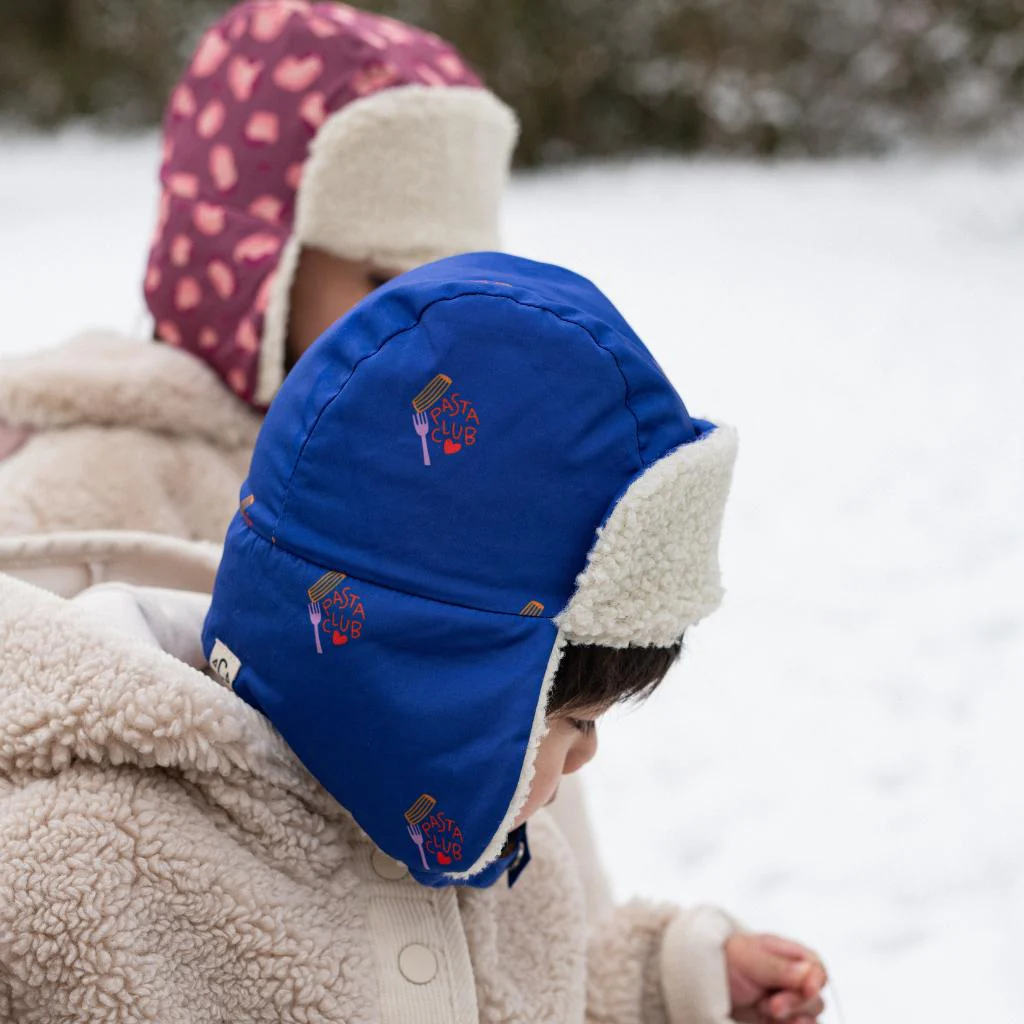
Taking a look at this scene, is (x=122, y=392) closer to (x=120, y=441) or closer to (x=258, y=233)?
(x=120, y=441)

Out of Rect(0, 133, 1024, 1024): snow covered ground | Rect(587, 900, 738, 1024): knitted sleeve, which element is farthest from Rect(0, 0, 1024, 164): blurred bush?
Rect(587, 900, 738, 1024): knitted sleeve

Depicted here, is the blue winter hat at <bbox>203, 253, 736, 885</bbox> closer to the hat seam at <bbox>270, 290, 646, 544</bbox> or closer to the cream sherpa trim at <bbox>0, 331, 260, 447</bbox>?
the hat seam at <bbox>270, 290, 646, 544</bbox>

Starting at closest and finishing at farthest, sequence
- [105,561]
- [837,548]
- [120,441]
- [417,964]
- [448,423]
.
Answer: [448,423] < [417,964] < [105,561] < [120,441] < [837,548]

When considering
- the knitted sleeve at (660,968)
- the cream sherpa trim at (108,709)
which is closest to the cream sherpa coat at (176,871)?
the cream sherpa trim at (108,709)

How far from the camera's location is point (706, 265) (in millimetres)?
4832

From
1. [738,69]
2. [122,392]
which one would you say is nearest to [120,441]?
[122,392]

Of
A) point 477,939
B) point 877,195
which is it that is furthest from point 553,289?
point 877,195

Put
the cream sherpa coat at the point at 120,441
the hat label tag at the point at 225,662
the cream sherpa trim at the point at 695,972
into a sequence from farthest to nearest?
the cream sherpa coat at the point at 120,441 → the cream sherpa trim at the point at 695,972 → the hat label tag at the point at 225,662

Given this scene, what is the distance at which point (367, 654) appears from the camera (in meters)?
0.78

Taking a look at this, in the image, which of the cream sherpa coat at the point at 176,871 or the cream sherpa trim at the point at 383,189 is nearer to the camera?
the cream sherpa coat at the point at 176,871

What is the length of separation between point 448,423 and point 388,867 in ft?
1.07

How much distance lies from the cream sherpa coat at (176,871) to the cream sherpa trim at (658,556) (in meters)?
0.23

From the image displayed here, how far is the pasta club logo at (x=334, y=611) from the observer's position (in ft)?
2.54

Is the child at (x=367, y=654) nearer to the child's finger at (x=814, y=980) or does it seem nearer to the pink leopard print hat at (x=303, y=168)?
the child's finger at (x=814, y=980)
